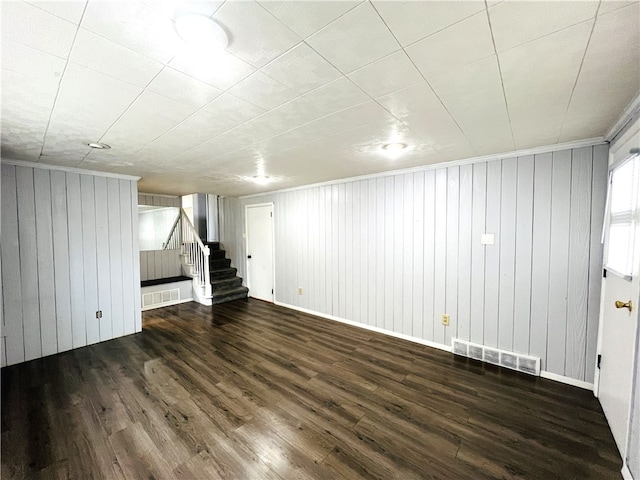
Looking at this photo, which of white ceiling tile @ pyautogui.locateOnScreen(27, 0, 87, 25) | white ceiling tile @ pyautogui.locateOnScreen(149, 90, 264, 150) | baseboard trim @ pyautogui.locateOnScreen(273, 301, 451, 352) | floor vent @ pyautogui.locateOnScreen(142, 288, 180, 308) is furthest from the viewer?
floor vent @ pyautogui.locateOnScreen(142, 288, 180, 308)

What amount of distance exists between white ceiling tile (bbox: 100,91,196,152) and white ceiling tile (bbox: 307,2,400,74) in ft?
3.42

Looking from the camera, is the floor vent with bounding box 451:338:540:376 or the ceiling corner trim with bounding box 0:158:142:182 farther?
the ceiling corner trim with bounding box 0:158:142:182

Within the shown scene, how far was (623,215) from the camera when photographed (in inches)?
74.6

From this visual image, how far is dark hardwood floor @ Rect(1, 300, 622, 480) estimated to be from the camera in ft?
5.41

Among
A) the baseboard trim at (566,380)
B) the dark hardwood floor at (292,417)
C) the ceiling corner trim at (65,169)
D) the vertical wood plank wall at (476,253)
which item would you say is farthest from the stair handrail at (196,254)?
the baseboard trim at (566,380)

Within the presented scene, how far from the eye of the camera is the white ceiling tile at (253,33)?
0.96 meters

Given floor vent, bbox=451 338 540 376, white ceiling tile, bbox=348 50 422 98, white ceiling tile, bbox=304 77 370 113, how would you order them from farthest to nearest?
floor vent, bbox=451 338 540 376
white ceiling tile, bbox=304 77 370 113
white ceiling tile, bbox=348 50 422 98

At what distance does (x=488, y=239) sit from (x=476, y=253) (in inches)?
8.0

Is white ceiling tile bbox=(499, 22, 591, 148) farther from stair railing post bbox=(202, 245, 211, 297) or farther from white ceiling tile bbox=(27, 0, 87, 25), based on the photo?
stair railing post bbox=(202, 245, 211, 297)

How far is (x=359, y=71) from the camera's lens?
134cm

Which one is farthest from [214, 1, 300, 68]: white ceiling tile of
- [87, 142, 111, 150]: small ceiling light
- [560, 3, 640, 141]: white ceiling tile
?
[87, 142, 111, 150]: small ceiling light

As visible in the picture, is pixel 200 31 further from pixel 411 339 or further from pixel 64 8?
pixel 411 339

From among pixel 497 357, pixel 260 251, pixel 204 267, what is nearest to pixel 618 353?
pixel 497 357

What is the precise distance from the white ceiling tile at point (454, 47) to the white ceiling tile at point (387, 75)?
46 millimetres
